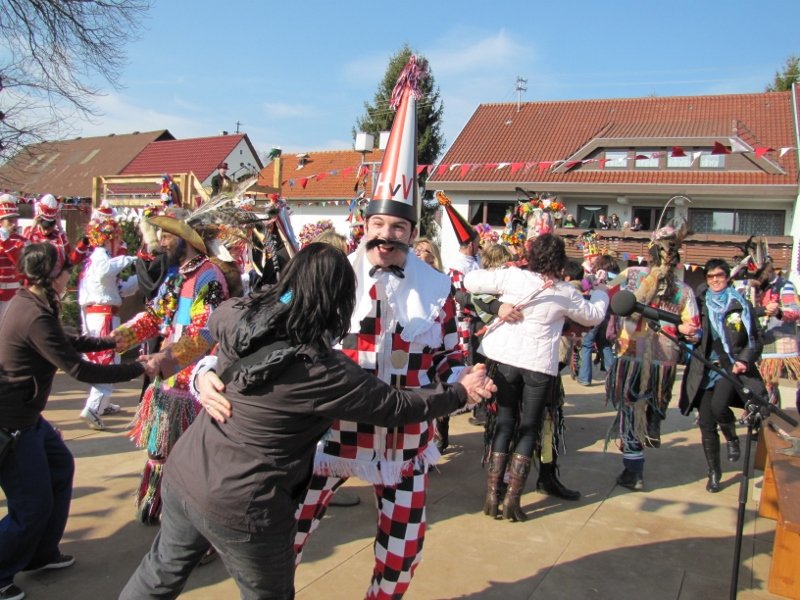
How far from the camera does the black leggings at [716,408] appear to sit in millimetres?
4668

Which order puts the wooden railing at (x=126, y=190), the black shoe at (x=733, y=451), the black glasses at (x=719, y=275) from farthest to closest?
the wooden railing at (x=126, y=190) < the black shoe at (x=733, y=451) < the black glasses at (x=719, y=275)

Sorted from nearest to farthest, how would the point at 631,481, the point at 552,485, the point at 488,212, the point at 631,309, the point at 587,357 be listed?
the point at 631,309 < the point at 552,485 < the point at 631,481 < the point at 587,357 < the point at 488,212

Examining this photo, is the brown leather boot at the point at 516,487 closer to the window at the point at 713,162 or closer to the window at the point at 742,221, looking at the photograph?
the window at the point at 742,221

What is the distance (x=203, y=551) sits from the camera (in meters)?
1.94

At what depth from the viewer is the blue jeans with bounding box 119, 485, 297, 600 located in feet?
5.90

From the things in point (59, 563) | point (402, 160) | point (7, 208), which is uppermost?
point (7, 208)

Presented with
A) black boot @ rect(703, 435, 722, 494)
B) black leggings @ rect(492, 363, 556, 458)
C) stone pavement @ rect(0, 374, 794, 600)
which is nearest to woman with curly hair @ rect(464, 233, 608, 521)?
black leggings @ rect(492, 363, 556, 458)

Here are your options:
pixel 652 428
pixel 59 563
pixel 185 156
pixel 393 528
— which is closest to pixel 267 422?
pixel 393 528

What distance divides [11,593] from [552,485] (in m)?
3.31

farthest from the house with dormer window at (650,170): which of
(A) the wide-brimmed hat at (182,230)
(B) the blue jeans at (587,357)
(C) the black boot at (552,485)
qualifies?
(A) the wide-brimmed hat at (182,230)

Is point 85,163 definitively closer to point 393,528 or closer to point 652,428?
point 652,428

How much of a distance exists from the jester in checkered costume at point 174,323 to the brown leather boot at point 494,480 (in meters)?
1.93

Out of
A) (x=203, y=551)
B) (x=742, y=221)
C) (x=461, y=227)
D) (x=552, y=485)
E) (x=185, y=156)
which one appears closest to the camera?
(x=203, y=551)

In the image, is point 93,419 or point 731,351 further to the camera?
point 93,419
